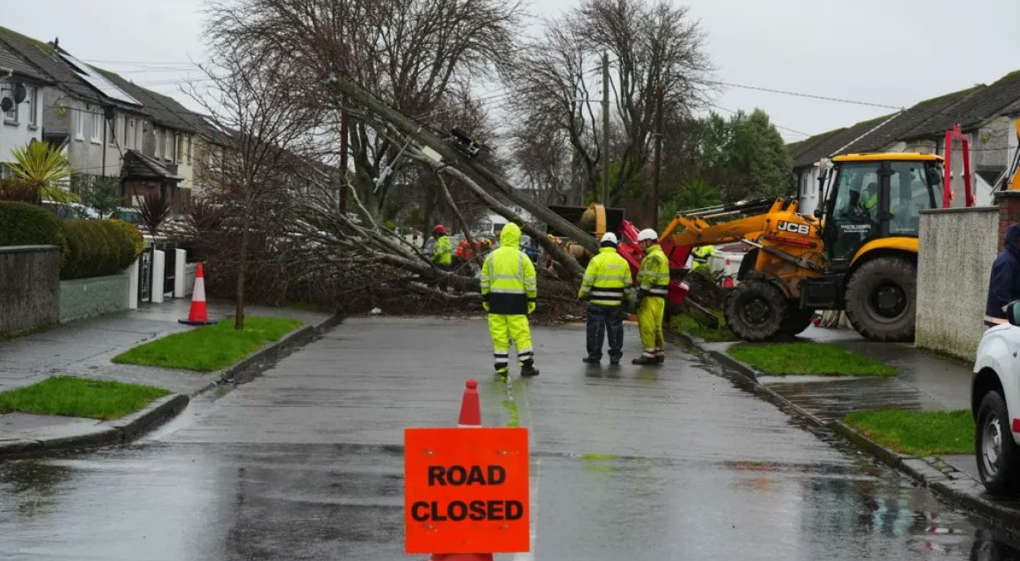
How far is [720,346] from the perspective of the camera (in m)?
22.9

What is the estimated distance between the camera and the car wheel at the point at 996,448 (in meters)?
9.29

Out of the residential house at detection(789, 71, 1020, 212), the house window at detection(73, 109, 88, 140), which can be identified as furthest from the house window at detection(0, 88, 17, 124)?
the residential house at detection(789, 71, 1020, 212)

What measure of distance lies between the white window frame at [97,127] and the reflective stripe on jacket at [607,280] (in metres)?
42.5

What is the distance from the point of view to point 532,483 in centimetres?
998

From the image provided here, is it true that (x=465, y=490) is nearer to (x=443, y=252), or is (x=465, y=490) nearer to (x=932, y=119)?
(x=443, y=252)

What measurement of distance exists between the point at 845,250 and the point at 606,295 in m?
5.65

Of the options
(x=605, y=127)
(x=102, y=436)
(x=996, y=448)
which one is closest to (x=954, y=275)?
(x=996, y=448)

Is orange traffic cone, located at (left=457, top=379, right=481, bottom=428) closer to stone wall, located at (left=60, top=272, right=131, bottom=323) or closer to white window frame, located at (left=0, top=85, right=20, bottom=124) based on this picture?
stone wall, located at (left=60, top=272, right=131, bottom=323)

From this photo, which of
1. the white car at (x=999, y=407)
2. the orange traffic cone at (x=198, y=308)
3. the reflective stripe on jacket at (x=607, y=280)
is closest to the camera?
the white car at (x=999, y=407)

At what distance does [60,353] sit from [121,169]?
45071 mm

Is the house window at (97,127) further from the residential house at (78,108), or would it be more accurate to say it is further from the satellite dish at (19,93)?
the satellite dish at (19,93)

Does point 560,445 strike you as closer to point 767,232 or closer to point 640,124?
point 767,232

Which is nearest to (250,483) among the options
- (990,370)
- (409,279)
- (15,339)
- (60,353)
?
(990,370)

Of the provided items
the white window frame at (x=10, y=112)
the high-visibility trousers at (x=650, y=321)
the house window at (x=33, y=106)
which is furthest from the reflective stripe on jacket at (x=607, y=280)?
the house window at (x=33, y=106)
